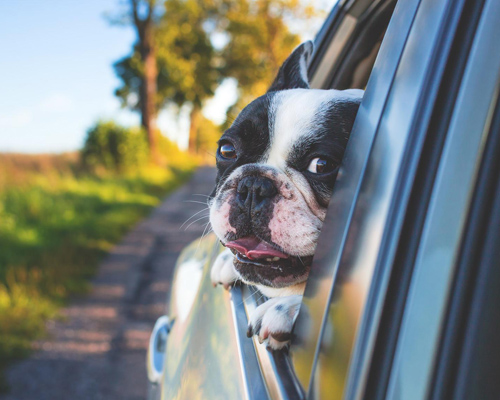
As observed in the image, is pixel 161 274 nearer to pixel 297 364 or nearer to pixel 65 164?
pixel 297 364

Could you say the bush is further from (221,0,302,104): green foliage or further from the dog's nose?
the dog's nose

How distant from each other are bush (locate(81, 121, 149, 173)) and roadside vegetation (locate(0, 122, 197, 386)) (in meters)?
0.03

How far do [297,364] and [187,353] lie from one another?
2.03 feet

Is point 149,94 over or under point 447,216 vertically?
over

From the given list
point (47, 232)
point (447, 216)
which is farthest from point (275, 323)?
point (47, 232)

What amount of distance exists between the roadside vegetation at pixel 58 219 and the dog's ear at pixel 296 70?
320 cm

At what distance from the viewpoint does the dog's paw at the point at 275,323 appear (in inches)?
43.4

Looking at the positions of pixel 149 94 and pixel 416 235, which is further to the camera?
pixel 149 94

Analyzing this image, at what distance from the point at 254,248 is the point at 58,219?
6373 millimetres

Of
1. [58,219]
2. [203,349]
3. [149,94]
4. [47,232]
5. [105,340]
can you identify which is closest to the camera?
[203,349]

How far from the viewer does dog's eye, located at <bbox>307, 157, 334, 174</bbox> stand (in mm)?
1492

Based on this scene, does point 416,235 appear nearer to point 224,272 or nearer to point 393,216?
point 393,216

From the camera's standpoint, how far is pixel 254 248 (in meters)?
1.45

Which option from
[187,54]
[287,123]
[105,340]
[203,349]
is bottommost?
[105,340]
